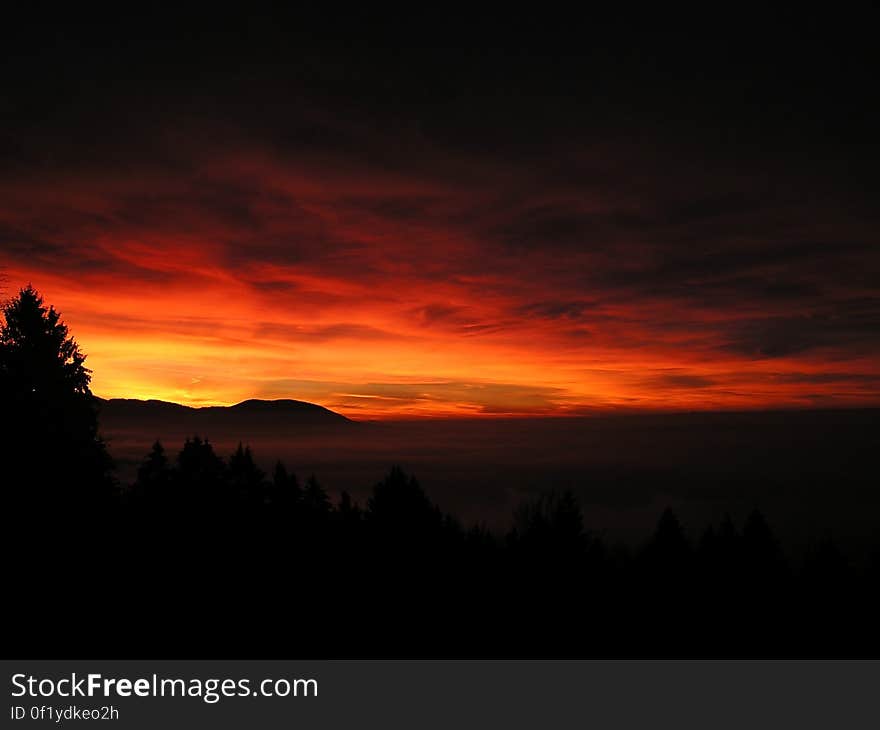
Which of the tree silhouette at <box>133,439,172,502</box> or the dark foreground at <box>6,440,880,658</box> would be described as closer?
the dark foreground at <box>6,440,880,658</box>

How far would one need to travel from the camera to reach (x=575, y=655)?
2855 centimetres

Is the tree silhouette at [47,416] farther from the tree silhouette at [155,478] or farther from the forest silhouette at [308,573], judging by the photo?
the tree silhouette at [155,478]

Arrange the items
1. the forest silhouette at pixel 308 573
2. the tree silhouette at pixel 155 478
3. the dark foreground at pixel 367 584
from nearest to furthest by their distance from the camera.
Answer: the dark foreground at pixel 367 584
the forest silhouette at pixel 308 573
the tree silhouette at pixel 155 478

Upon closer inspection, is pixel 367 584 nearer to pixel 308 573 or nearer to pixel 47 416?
pixel 308 573

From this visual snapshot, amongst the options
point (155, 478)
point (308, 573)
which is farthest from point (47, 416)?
point (308, 573)

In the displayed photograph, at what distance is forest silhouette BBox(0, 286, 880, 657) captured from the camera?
1648cm

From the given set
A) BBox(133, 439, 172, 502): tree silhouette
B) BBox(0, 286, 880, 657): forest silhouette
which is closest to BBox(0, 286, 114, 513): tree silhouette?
BBox(0, 286, 880, 657): forest silhouette

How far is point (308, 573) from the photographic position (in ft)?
85.0

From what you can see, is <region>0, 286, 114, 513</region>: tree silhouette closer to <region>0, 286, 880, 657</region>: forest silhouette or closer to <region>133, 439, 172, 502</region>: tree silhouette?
<region>0, 286, 880, 657</region>: forest silhouette

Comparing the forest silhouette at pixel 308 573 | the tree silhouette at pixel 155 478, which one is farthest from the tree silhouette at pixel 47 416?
the tree silhouette at pixel 155 478

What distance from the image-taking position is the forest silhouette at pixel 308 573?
16484 mm

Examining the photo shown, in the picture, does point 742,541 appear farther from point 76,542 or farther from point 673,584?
point 76,542

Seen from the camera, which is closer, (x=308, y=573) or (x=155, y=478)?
(x=308, y=573)

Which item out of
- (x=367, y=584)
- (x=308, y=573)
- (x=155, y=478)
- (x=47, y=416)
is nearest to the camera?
(x=47, y=416)
